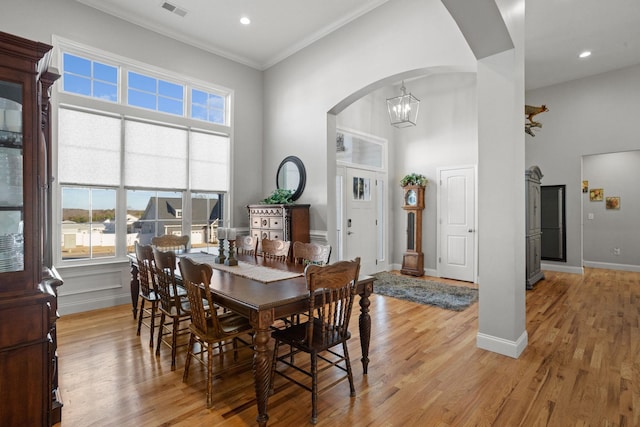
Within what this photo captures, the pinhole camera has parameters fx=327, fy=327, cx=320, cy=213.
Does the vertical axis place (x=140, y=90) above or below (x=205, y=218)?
above

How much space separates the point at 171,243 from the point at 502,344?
3717 millimetres

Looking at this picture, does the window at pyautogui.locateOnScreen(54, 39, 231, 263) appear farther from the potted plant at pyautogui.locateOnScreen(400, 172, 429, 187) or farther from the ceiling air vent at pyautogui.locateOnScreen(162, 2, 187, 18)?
the potted plant at pyautogui.locateOnScreen(400, 172, 429, 187)

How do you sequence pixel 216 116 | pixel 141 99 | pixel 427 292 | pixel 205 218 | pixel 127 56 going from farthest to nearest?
pixel 216 116, pixel 205 218, pixel 427 292, pixel 141 99, pixel 127 56

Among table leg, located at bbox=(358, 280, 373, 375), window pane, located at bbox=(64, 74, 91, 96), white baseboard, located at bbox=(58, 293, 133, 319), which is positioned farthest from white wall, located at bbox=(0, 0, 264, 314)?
table leg, located at bbox=(358, 280, 373, 375)

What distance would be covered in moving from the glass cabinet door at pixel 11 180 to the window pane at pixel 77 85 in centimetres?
310

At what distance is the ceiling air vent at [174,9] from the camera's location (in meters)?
4.03

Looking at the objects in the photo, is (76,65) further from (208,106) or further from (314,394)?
(314,394)

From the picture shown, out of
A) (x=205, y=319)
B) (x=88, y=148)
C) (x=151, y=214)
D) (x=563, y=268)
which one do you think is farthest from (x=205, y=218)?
(x=563, y=268)

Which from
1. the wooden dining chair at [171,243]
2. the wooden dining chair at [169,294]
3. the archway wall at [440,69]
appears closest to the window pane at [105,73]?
the wooden dining chair at [171,243]

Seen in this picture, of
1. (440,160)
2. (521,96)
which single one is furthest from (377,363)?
(440,160)

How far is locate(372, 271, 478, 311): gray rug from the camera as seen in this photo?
4418mm

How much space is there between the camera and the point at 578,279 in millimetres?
5969

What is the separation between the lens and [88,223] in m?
4.06

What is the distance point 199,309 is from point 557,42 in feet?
20.1
